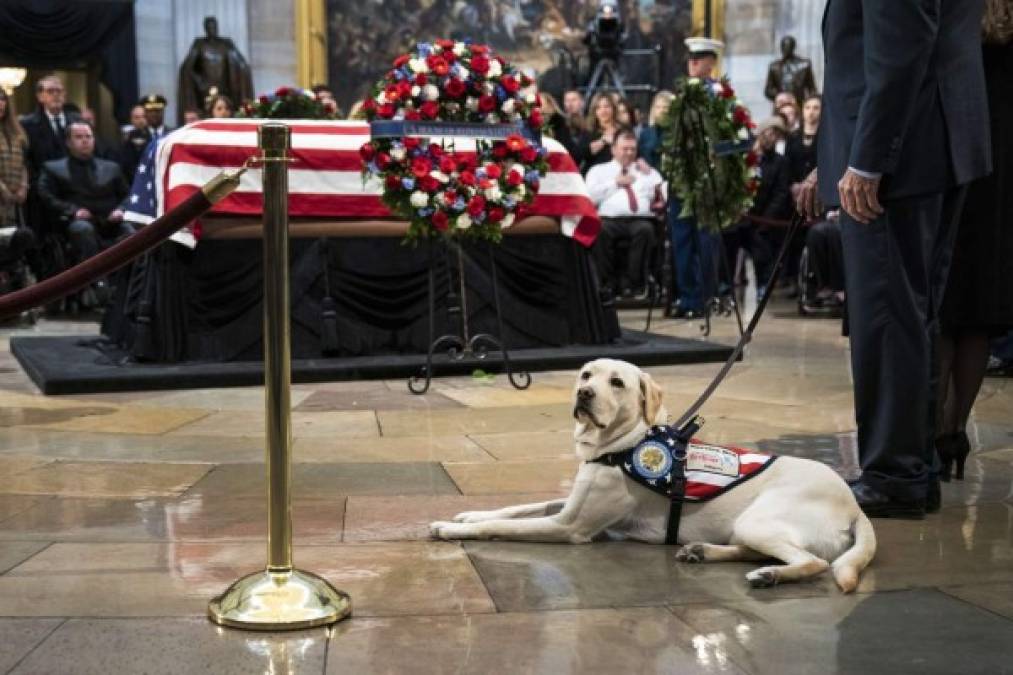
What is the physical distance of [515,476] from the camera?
5691mm

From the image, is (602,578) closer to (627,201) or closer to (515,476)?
(515,476)

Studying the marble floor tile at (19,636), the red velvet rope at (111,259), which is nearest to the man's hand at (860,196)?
the red velvet rope at (111,259)

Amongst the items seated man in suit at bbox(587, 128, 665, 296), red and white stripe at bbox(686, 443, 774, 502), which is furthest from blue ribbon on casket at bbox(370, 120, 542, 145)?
seated man in suit at bbox(587, 128, 665, 296)

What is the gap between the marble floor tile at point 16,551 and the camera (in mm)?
4203

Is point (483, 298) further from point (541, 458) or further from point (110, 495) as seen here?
point (110, 495)

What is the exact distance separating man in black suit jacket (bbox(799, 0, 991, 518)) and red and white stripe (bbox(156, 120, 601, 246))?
449cm

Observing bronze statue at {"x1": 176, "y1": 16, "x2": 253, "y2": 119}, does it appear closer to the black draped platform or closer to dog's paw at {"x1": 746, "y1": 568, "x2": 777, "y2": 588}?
the black draped platform

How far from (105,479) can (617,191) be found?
32.7ft

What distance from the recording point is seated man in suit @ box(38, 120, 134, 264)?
47.3ft

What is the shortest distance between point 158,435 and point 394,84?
2.74 m

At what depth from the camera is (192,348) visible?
9.47 m

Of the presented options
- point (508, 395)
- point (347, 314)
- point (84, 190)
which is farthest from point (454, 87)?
point (84, 190)

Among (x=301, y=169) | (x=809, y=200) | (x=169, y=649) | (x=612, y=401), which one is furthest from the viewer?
(x=301, y=169)

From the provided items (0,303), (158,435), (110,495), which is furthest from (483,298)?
(0,303)
